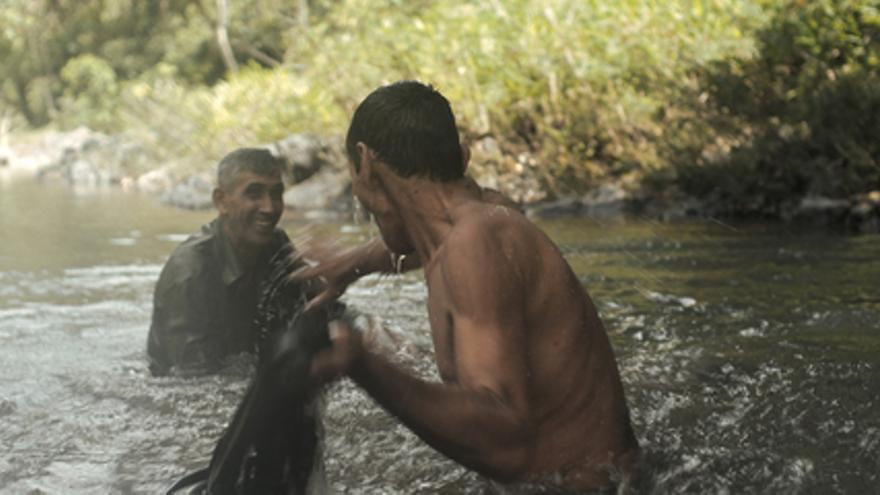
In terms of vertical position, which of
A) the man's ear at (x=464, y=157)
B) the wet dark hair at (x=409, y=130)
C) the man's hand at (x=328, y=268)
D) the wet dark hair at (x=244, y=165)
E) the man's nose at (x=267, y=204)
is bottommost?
the man's hand at (x=328, y=268)

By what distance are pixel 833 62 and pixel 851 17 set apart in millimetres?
549

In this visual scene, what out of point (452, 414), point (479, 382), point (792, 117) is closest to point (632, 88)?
point (792, 117)

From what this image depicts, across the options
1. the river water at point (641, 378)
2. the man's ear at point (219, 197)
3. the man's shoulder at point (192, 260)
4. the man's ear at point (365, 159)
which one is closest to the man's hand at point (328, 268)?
the river water at point (641, 378)

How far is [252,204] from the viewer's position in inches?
190

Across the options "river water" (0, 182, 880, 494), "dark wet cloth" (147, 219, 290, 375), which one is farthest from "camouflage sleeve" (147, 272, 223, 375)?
"river water" (0, 182, 880, 494)

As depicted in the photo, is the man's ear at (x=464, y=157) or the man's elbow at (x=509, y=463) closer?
the man's elbow at (x=509, y=463)

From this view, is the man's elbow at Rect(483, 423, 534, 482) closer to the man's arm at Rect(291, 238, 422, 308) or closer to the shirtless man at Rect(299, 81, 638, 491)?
the shirtless man at Rect(299, 81, 638, 491)

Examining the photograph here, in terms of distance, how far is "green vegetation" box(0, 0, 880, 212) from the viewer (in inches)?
384

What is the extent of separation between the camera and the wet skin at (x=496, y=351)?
2.38 metres

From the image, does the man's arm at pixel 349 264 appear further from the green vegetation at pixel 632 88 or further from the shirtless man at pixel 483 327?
the green vegetation at pixel 632 88

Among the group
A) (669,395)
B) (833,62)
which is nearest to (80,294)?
(669,395)

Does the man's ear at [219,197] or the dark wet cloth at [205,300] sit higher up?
the man's ear at [219,197]

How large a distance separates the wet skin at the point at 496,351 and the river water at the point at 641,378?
0.36 meters

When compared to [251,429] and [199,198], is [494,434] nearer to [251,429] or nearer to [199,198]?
[251,429]
